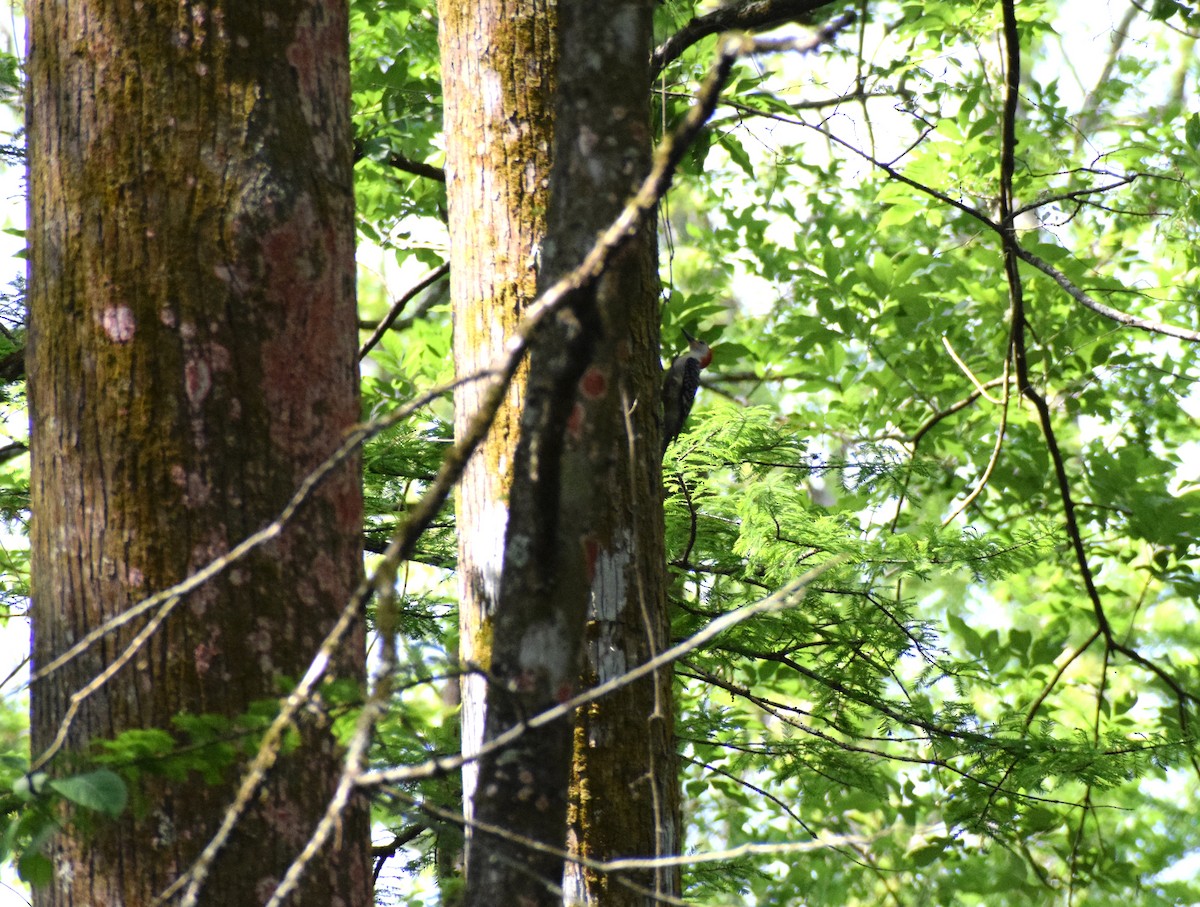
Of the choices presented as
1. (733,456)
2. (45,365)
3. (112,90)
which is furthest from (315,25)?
(733,456)

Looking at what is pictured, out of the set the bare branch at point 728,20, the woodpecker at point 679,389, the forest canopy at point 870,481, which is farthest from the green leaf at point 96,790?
the woodpecker at point 679,389

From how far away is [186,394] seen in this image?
1.80 m

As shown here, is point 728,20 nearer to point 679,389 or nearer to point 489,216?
point 489,216

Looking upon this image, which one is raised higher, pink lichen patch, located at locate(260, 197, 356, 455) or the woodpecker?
the woodpecker

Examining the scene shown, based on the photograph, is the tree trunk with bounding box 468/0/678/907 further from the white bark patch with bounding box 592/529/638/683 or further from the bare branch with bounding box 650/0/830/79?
the bare branch with bounding box 650/0/830/79

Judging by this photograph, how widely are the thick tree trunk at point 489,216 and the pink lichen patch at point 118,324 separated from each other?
940mm

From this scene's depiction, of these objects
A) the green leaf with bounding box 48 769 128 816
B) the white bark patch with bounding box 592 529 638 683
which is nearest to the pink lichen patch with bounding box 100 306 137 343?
the green leaf with bounding box 48 769 128 816

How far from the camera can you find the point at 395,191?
20.8 ft

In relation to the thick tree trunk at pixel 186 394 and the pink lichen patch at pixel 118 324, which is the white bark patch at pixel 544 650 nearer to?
the thick tree trunk at pixel 186 394

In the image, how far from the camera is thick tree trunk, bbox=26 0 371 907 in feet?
5.65

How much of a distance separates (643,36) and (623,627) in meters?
1.56

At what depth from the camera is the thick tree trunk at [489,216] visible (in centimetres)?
265

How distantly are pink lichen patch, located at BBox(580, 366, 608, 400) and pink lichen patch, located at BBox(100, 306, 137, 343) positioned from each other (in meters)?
0.88

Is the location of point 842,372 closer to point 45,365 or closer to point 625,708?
point 625,708
